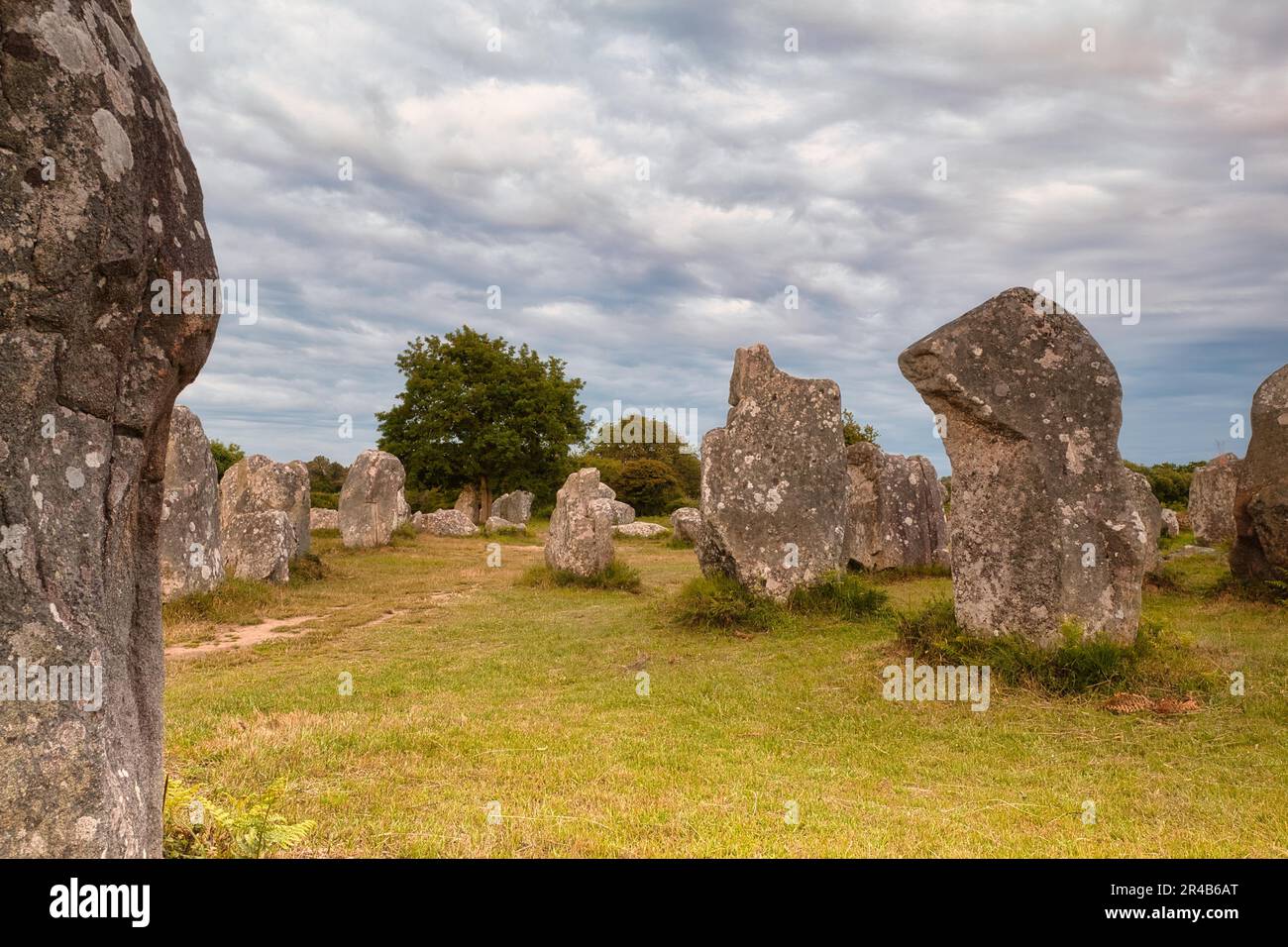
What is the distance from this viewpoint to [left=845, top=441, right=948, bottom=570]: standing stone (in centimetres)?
1834

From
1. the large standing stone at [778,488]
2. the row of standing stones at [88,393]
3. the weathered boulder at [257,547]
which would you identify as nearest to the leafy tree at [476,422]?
the weathered boulder at [257,547]

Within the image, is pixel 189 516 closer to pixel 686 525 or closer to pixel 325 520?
pixel 686 525

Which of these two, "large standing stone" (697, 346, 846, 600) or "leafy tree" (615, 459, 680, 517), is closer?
"large standing stone" (697, 346, 846, 600)

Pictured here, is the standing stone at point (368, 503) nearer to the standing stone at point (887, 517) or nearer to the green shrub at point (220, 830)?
the standing stone at point (887, 517)

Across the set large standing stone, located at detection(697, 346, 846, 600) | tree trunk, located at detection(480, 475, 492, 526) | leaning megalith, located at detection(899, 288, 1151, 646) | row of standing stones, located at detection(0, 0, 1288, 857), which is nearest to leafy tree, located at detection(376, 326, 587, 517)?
tree trunk, located at detection(480, 475, 492, 526)

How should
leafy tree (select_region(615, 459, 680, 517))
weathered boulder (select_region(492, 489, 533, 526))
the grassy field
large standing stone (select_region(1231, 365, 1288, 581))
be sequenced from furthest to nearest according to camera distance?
1. leafy tree (select_region(615, 459, 680, 517))
2. weathered boulder (select_region(492, 489, 533, 526))
3. large standing stone (select_region(1231, 365, 1288, 581))
4. the grassy field

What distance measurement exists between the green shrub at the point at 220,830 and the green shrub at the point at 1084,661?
6303mm

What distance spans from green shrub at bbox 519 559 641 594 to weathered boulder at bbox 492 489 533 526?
65.2 feet

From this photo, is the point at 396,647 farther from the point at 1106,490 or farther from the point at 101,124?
the point at 101,124

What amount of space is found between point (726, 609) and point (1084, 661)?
4791 millimetres

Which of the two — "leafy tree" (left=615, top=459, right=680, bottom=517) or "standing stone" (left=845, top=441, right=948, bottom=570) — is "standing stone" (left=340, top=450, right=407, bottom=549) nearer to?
"standing stone" (left=845, top=441, right=948, bottom=570)

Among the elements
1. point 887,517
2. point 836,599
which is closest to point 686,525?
point 887,517

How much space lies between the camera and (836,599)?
12.3 metres

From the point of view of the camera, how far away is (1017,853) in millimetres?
4695
